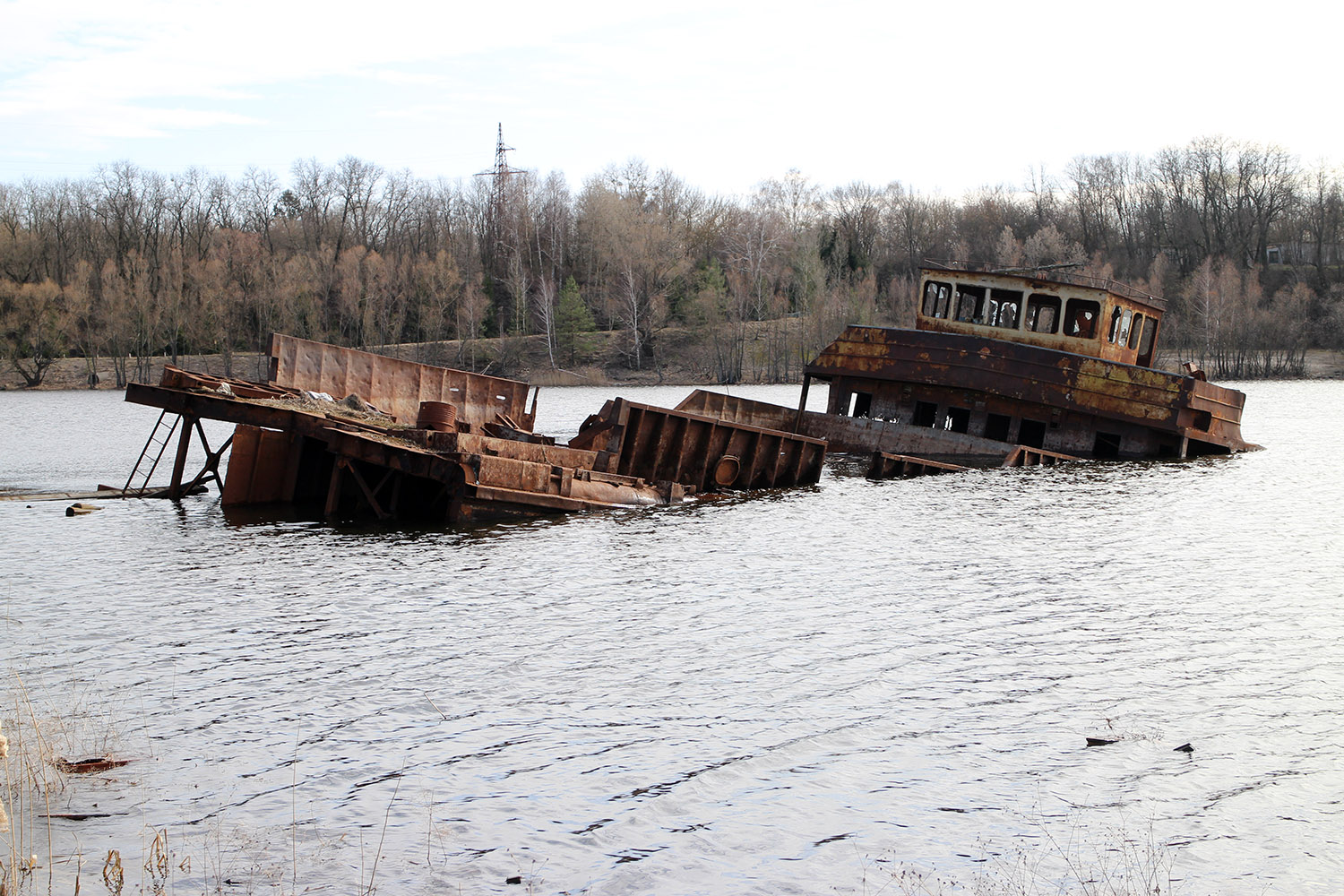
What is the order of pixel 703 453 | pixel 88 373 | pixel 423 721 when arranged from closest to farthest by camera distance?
pixel 423 721 < pixel 703 453 < pixel 88 373

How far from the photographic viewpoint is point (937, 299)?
27406 millimetres

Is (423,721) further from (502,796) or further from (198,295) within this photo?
(198,295)

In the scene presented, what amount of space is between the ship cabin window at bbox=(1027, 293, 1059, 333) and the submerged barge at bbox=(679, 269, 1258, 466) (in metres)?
0.03

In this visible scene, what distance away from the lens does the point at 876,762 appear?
285 inches

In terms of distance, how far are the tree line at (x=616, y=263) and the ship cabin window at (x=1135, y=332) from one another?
4534 cm

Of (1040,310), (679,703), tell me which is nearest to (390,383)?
(679,703)

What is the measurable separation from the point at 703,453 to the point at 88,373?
57582mm

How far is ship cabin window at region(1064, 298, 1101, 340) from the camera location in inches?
1010

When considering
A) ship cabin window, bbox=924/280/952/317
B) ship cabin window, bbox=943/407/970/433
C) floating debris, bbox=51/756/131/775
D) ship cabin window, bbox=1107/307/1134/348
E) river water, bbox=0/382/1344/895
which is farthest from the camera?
ship cabin window, bbox=924/280/952/317

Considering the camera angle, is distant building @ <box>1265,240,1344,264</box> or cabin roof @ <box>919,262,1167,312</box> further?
distant building @ <box>1265,240,1344,264</box>

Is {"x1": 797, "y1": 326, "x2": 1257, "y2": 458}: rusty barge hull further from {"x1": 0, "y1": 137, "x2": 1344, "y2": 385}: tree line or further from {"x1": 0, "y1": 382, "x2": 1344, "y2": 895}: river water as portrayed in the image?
{"x1": 0, "y1": 137, "x2": 1344, "y2": 385}: tree line

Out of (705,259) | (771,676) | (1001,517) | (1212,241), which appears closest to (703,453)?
(1001,517)

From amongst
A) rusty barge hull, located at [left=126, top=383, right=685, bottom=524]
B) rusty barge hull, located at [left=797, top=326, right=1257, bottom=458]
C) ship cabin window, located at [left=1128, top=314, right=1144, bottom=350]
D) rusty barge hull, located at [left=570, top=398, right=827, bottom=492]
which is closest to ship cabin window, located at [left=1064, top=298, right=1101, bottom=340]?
rusty barge hull, located at [left=797, top=326, right=1257, bottom=458]

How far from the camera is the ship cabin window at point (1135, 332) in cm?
2680
